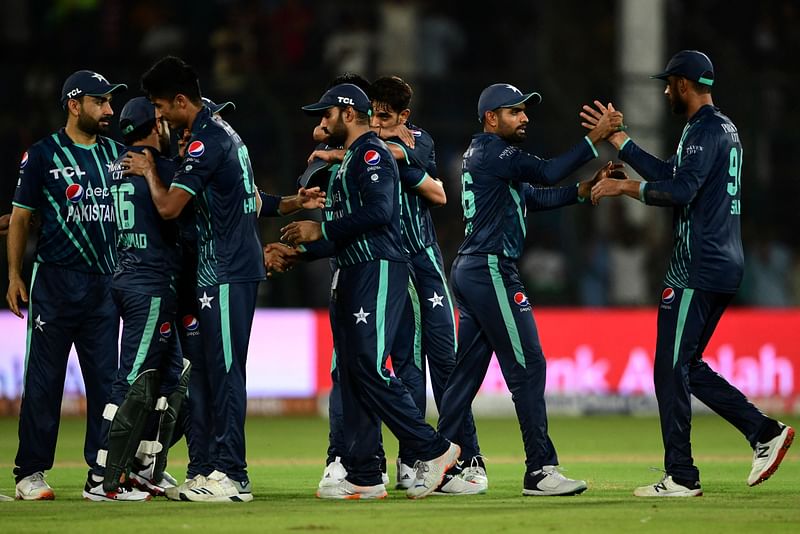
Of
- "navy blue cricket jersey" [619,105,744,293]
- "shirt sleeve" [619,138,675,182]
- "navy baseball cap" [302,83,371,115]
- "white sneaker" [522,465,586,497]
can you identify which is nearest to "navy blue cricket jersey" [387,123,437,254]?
"navy baseball cap" [302,83,371,115]

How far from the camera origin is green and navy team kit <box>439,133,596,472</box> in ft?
30.0

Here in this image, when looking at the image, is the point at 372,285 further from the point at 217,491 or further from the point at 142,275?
the point at 217,491

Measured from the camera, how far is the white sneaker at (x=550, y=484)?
29.7ft

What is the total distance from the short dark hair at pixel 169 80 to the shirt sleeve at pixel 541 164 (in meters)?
2.02

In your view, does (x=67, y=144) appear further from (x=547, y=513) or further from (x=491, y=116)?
(x=547, y=513)

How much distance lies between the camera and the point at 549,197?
32.4ft

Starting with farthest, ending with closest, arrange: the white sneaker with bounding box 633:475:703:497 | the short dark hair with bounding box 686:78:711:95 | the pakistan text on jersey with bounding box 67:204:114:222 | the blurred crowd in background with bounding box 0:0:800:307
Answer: the blurred crowd in background with bounding box 0:0:800:307, the pakistan text on jersey with bounding box 67:204:114:222, the short dark hair with bounding box 686:78:711:95, the white sneaker with bounding box 633:475:703:497

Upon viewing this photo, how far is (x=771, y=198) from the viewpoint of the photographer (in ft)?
56.6

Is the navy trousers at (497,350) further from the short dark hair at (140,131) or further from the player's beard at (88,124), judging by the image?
the player's beard at (88,124)

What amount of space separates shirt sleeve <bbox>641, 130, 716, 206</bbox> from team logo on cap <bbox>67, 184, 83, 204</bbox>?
362 centimetres

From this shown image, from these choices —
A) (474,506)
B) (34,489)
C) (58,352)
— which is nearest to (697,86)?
(474,506)

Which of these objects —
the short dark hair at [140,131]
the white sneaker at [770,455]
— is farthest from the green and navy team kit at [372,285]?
the white sneaker at [770,455]

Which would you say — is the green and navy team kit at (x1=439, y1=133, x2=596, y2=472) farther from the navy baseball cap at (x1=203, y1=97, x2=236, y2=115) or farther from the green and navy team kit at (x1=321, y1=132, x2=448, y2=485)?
the navy baseball cap at (x1=203, y1=97, x2=236, y2=115)

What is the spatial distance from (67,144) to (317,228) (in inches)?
74.1
